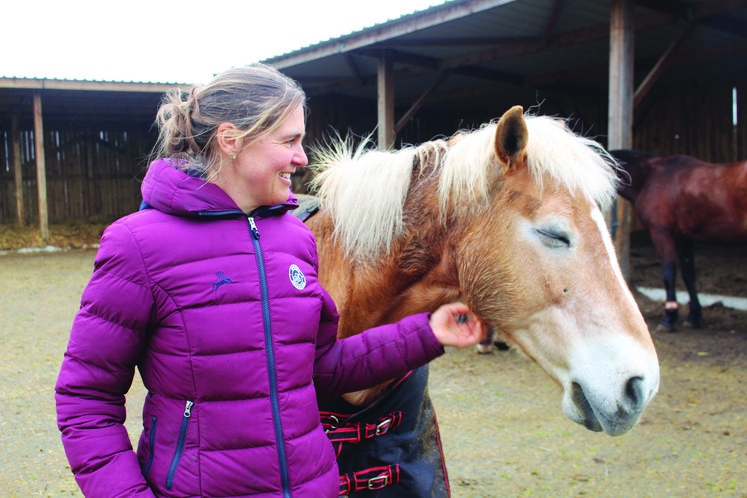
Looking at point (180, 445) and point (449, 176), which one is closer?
point (180, 445)

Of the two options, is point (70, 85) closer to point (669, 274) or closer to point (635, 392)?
point (669, 274)

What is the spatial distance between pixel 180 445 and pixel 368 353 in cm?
49

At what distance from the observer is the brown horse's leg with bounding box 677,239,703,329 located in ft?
18.6

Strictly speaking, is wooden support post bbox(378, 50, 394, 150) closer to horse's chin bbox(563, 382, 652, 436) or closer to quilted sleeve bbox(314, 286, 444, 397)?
quilted sleeve bbox(314, 286, 444, 397)

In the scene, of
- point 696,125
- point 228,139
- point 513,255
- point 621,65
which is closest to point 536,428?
point 513,255

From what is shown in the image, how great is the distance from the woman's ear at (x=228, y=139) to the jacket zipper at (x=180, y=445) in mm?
536

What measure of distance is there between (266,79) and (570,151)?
790 mm

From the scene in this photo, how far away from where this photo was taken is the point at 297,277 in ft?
4.05

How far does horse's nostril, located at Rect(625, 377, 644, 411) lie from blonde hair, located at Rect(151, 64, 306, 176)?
98 centimetres

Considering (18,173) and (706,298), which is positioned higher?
(18,173)

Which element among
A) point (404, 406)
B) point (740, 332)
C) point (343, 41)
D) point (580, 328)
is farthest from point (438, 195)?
point (343, 41)

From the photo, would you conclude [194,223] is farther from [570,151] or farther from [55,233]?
[55,233]

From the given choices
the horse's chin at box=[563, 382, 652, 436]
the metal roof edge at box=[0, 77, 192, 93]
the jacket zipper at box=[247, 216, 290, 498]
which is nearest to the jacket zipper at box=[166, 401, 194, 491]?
the jacket zipper at box=[247, 216, 290, 498]

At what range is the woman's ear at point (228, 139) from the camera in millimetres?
1186
